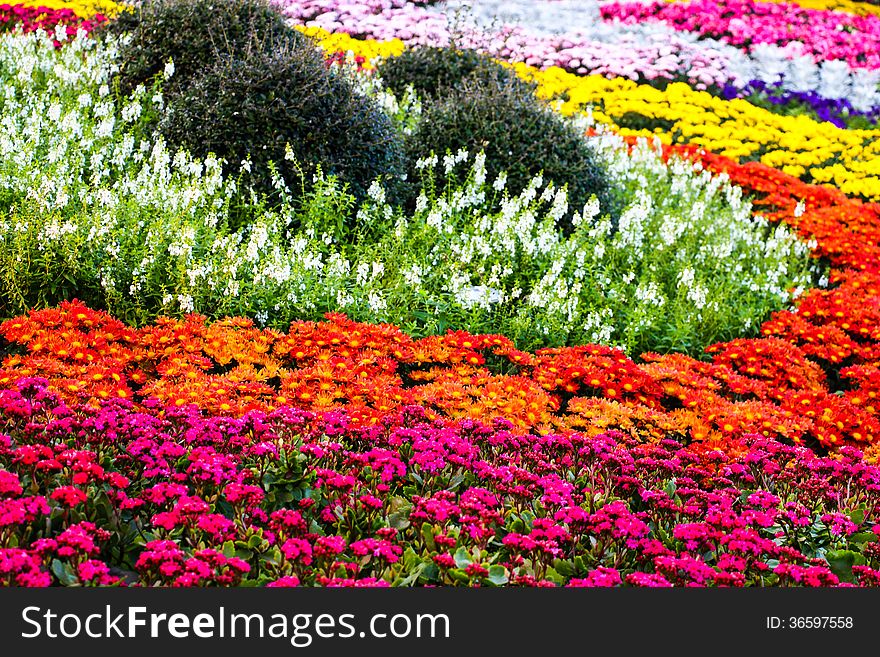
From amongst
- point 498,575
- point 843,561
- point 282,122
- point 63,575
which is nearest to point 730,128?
point 282,122

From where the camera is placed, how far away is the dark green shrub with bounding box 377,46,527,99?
9.14m

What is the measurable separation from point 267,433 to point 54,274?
2.19 m

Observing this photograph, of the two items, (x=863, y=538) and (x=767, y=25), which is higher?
(x=767, y=25)

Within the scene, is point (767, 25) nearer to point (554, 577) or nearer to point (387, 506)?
point (387, 506)

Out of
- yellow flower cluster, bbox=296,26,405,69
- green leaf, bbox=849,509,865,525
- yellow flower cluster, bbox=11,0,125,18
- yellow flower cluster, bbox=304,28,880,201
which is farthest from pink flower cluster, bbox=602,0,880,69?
green leaf, bbox=849,509,865,525

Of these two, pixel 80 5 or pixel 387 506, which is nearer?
pixel 387 506

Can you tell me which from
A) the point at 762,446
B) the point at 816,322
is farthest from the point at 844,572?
the point at 816,322

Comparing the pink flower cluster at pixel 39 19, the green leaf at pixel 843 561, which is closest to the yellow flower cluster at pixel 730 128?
the pink flower cluster at pixel 39 19

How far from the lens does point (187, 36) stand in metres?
7.77

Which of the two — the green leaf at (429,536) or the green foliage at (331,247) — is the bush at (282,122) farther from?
the green leaf at (429,536)

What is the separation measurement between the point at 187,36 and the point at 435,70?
253 cm

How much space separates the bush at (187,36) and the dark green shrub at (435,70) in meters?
1.48

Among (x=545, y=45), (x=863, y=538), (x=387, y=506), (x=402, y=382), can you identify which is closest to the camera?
(x=387, y=506)

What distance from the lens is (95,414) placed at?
3412 millimetres
